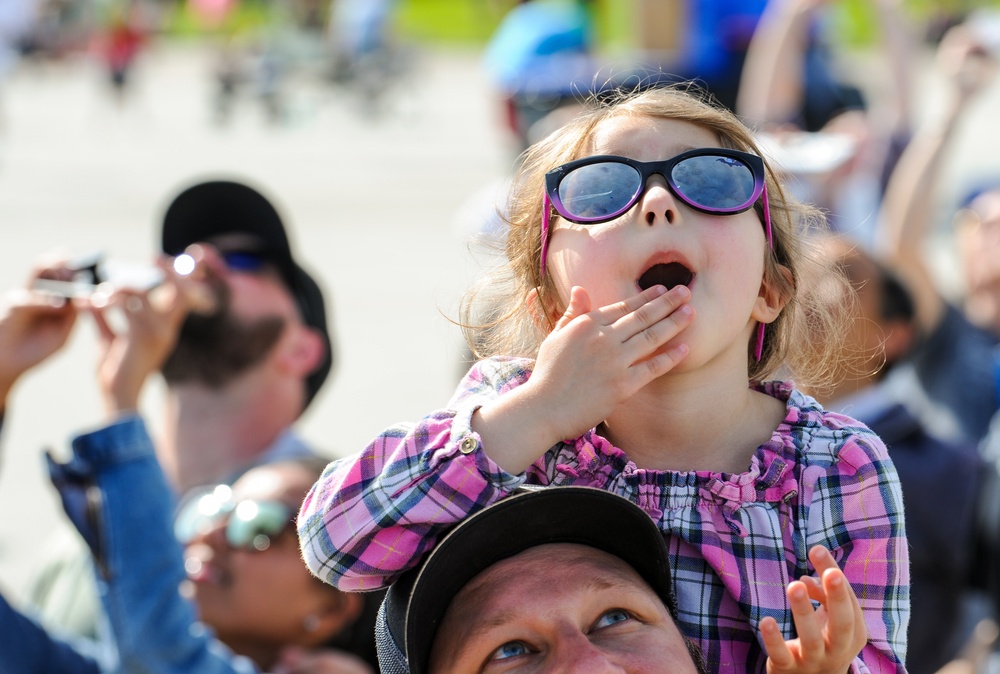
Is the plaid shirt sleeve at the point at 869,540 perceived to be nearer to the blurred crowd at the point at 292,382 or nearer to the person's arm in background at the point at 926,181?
the blurred crowd at the point at 292,382

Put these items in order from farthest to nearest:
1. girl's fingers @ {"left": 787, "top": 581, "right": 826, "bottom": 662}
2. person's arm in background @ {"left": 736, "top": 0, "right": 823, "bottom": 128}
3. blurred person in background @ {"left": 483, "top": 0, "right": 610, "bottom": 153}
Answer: blurred person in background @ {"left": 483, "top": 0, "right": 610, "bottom": 153}
person's arm in background @ {"left": 736, "top": 0, "right": 823, "bottom": 128}
girl's fingers @ {"left": 787, "top": 581, "right": 826, "bottom": 662}

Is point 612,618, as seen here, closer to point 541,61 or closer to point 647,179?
point 647,179

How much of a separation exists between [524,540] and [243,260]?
2.20 metres

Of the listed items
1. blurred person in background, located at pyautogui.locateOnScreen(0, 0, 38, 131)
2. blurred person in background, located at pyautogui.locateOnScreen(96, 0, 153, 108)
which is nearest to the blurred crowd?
blurred person in background, located at pyautogui.locateOnScreen(0, 0, 38, 131)

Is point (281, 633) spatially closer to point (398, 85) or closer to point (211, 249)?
point (211, 249)

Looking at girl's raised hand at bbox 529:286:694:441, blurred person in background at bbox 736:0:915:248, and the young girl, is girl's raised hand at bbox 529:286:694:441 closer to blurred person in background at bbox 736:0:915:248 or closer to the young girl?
the young girl

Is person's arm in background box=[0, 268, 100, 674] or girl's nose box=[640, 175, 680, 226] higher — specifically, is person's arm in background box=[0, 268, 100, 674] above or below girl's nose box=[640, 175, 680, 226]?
below

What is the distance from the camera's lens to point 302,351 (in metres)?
3.54

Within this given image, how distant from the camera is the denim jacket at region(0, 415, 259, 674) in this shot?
2301mm

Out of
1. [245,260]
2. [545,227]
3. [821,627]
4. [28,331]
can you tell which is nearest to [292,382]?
[245,260]

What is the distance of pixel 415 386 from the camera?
770 cm

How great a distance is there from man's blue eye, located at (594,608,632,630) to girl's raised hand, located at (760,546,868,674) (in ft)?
0.59

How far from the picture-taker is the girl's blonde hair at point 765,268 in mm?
1607

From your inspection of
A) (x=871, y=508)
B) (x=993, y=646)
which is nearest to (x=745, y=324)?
(x=871, y=508)
